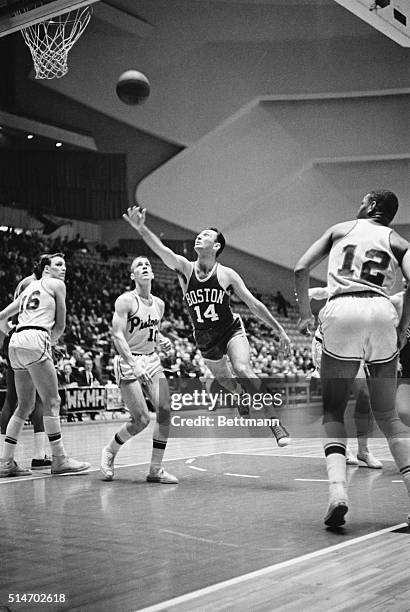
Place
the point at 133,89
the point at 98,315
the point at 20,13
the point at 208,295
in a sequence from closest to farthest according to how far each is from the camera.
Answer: the point at 208,295
the point at 20,13
the point at 133,89
the point at 98,315

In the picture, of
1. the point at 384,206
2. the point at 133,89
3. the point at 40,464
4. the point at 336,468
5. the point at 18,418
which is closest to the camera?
the point at 336,468

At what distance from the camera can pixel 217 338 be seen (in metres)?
6.01

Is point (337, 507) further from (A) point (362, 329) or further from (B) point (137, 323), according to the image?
(B) point (137, 323)

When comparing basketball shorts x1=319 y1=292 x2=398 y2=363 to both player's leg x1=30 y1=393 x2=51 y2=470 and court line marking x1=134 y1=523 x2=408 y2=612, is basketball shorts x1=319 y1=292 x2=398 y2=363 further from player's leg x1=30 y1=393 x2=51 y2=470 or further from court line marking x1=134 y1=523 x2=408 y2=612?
player's leg x1=30 y1=393 x2=51 y2=470

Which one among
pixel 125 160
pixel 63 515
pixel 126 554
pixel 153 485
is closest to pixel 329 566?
pixel 126 554

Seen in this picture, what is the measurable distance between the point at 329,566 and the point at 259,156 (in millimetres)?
25634

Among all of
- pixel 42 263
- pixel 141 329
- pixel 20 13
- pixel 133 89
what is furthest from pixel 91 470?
pixel 133 89

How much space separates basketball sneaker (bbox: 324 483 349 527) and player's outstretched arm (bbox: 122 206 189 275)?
2.29 metres

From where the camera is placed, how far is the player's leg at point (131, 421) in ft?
18.7

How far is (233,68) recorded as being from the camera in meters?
26.7

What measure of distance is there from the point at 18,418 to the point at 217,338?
1.79m

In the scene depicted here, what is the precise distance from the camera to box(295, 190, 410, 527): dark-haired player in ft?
12.8

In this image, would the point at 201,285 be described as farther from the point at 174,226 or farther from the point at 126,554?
the point at 174,226
